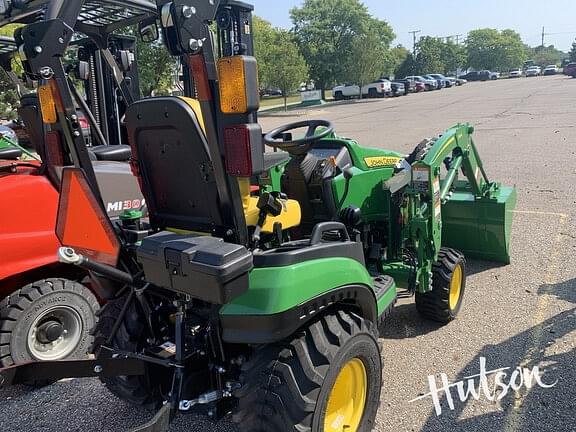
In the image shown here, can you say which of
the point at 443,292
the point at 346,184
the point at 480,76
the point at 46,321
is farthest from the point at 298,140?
the point at 480,76

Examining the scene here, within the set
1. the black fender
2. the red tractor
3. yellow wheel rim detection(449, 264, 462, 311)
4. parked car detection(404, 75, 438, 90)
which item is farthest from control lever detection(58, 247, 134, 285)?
parked car detection(404, 75, 438, 90)

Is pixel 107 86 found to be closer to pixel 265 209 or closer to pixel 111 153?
pixel 111 153

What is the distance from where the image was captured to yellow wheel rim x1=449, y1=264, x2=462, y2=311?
13.4 feet

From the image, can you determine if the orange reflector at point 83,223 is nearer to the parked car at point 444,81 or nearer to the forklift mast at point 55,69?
the forklift mast at point 55,69

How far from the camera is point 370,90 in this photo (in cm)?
4275

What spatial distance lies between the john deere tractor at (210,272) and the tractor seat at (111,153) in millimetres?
1148

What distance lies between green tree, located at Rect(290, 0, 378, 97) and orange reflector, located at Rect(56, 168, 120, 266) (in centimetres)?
4185

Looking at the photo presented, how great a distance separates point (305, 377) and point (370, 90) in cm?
4256

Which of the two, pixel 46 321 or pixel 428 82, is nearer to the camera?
pixel 46 321

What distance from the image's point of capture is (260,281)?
2.13m

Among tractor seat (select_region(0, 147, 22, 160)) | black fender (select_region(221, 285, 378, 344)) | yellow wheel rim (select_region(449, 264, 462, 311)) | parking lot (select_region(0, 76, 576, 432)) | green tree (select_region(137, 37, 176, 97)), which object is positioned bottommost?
parking lot (select_region(0, 76, 576, 432))

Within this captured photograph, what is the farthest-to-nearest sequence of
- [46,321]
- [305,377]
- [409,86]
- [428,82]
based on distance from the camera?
[428,82], [409,86], [46,321], [305,377]

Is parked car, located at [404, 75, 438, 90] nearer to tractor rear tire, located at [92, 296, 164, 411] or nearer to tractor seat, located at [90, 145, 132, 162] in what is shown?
tractor seat, located at [90, 145, 132, 162]

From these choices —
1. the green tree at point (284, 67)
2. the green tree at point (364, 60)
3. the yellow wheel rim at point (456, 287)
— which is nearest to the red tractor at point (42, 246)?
the yellow wheel rim at point (456, 287)
